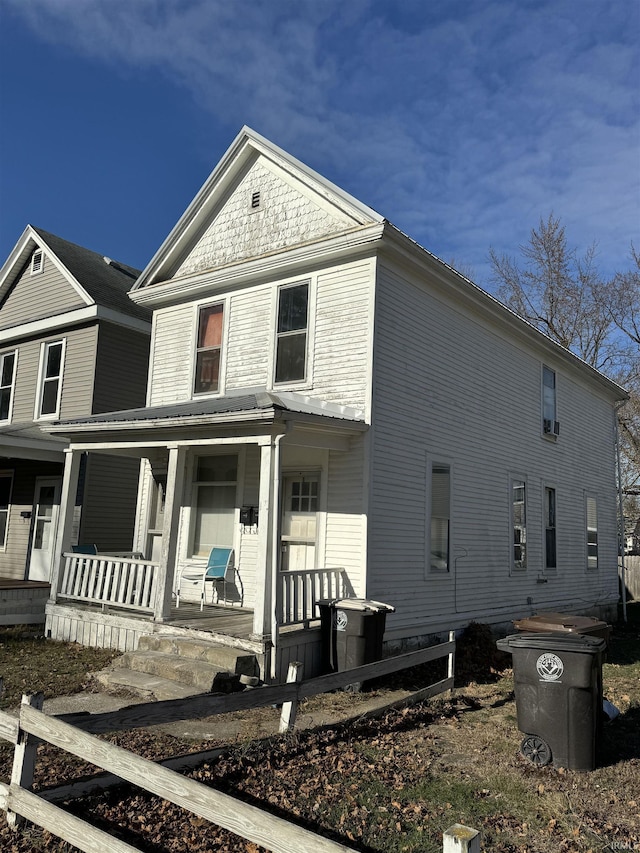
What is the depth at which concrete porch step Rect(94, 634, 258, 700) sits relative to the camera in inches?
301

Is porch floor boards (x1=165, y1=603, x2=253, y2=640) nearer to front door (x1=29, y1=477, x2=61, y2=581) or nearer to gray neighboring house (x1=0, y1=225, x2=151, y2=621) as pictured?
gray neighboring house (x1=0, y1=225, x2=151, y2=621)

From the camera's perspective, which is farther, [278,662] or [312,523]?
[312,523]

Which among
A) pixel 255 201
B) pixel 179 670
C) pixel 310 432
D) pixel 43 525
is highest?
pixel 255 201

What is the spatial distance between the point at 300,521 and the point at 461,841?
26.0ft

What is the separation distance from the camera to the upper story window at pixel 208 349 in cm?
1238

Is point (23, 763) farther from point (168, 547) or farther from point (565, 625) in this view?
point (565, 625)

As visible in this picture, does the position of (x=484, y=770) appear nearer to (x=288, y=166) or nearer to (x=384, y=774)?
(x=384, y=774)

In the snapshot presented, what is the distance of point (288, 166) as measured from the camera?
11.6 metres

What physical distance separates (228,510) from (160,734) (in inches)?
209

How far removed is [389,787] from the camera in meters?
5.30

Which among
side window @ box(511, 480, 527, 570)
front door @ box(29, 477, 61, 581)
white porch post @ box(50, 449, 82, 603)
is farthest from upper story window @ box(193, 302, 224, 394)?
side window @ box(511, 480, 527, 570)

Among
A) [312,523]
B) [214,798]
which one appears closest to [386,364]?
[312,523]

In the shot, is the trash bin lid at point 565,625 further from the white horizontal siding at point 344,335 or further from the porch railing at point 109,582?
the porch railing at point 109,582

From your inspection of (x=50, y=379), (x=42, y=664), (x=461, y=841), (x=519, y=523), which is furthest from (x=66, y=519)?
(x=461, y=841)
